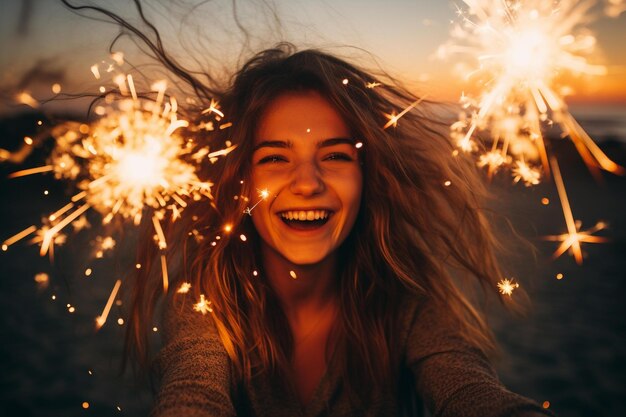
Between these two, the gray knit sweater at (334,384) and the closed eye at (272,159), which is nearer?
the gray knit sweater at (334,384)

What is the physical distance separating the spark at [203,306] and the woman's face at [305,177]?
0.38 metres

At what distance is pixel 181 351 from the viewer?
6.27 feet

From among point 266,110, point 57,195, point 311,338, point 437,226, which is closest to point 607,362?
point 437,226

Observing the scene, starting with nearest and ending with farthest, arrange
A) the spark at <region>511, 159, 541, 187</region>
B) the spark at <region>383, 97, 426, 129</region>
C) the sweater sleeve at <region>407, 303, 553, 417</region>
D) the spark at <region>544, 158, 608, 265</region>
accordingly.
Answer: the sweater sleeve at <region>407, 303, 553, 417</region>, the spark at <region>544, 158, 608, 265</region>, the spark at <region>511, 159, 541, 187</region>, the spark at <region>383, 97, 426, 129</region>

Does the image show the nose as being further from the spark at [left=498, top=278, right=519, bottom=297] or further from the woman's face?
the spark at [left=498, top=278, right=519, bottom=297]

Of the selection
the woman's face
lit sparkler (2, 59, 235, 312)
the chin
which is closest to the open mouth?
the woman's face

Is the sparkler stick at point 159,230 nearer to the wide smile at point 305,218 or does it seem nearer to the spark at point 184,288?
the spark at point 184,288

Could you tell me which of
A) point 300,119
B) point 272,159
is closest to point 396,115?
point 300,119

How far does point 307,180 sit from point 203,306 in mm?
709

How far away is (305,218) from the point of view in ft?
6.95

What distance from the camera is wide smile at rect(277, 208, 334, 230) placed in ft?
6.93

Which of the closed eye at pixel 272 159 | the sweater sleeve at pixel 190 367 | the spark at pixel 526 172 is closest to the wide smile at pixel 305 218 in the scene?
the closed eye at pixel 272 159

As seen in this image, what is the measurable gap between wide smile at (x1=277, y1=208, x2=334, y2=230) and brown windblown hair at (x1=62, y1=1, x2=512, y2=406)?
0.26m

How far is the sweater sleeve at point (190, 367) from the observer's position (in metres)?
1.56
